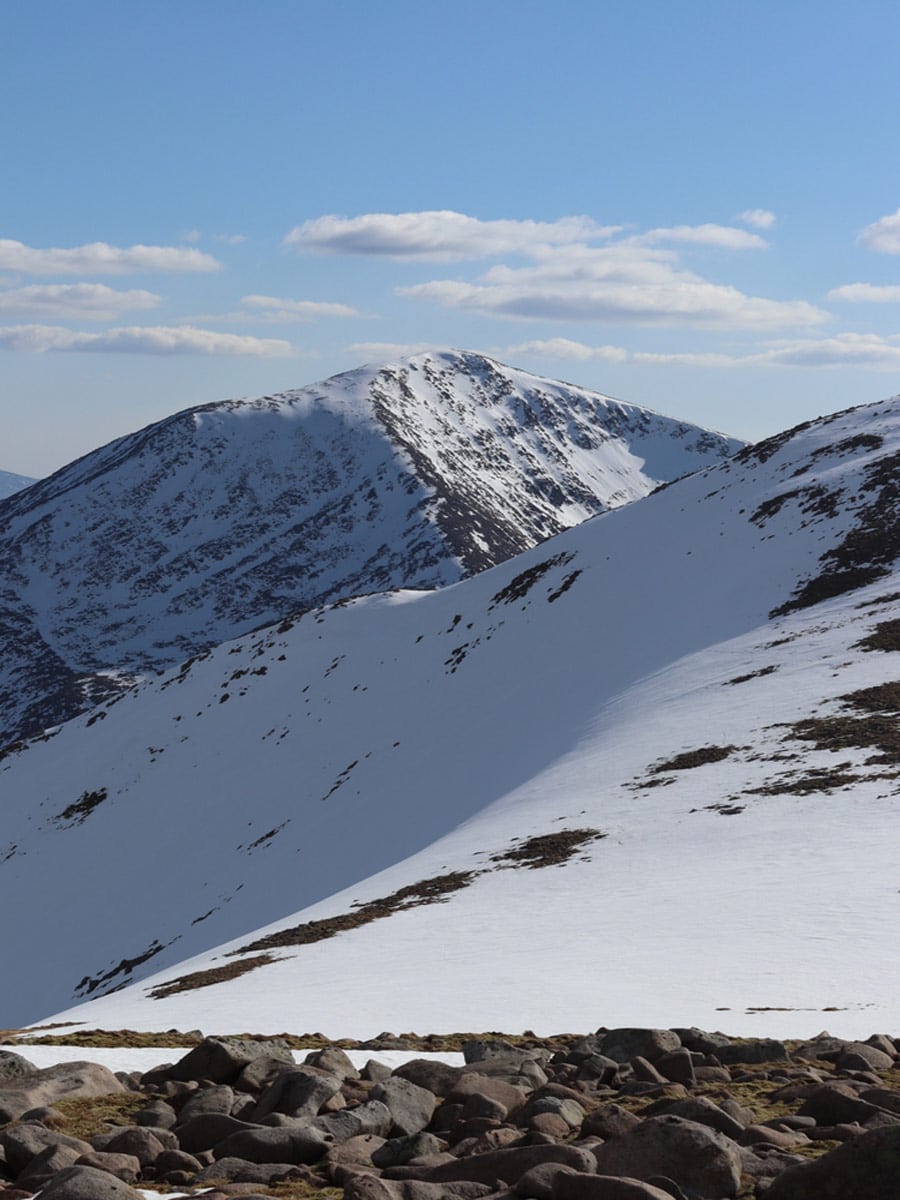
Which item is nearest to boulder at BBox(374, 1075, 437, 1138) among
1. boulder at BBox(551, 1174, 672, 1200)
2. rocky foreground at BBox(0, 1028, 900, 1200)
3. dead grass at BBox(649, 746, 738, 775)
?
rocky foreground at BBox(0, 1028, 900, 1200)

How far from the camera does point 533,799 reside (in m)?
42.6

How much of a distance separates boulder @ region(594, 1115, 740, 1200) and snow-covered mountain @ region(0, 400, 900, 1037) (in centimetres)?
786

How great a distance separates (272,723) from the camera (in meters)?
79.8

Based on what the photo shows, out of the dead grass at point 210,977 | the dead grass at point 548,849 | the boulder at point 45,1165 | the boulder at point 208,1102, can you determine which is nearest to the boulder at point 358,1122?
the boulder at point 208,1102

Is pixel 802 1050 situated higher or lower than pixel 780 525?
lower

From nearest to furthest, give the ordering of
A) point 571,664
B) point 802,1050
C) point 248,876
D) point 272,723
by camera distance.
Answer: point 802,1050, point 248,876, point 571,664, point 272,723

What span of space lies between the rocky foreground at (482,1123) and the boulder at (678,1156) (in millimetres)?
14

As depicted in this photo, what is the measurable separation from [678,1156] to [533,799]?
3476 centimetres

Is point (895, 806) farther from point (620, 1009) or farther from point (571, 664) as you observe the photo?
point (571, 664)

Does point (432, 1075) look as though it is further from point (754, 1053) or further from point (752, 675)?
point (752, 675)

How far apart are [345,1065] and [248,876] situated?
146ft

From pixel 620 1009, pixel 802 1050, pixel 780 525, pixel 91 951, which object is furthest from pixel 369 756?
pixel 802 1050

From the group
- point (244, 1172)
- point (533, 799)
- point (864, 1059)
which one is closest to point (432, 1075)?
point (244, 1172)

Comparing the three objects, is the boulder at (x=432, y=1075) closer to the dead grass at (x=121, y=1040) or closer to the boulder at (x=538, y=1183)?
the boulder at (x=538, y=1183)
